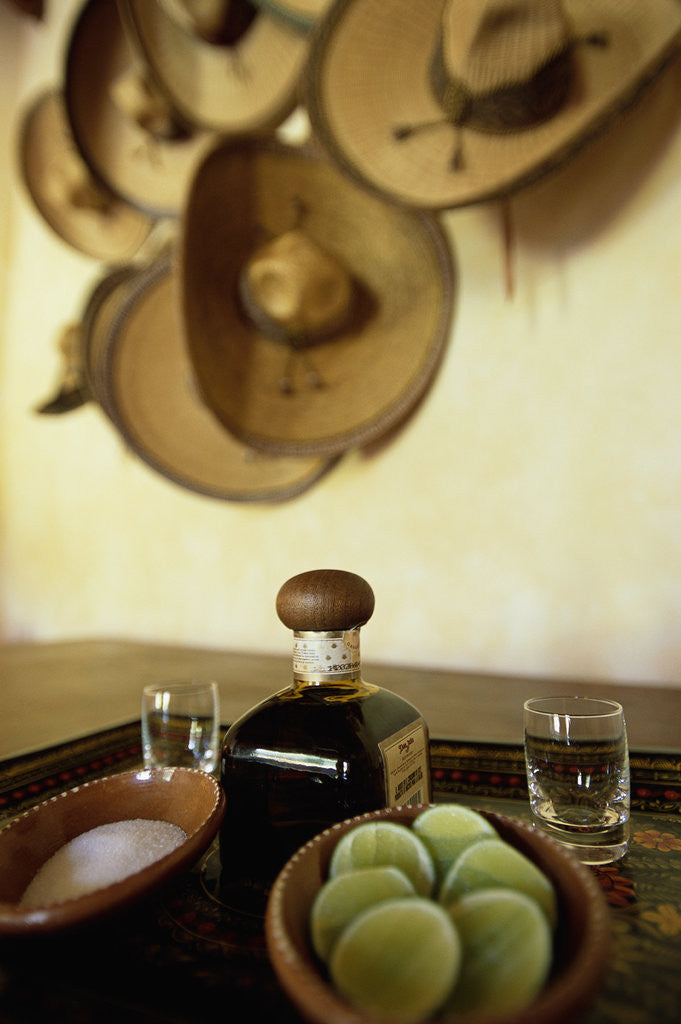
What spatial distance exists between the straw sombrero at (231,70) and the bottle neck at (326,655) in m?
1.29

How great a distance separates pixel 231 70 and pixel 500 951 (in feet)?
5.49

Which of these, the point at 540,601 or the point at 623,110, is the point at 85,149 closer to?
the point at 623,110

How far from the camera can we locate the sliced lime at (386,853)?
0.34 metres

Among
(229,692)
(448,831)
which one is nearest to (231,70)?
(229,692)

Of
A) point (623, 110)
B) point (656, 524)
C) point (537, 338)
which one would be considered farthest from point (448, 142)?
point (656, 524)

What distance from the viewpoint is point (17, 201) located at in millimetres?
2529

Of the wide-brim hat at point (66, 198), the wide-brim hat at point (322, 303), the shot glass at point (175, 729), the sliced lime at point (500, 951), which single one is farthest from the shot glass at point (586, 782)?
the wide-brim hat at point (66, 198)

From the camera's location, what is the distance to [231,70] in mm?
1392

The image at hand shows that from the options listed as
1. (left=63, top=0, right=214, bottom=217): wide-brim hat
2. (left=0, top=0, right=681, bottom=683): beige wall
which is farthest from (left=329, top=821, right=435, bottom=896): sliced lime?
(left=63, top=0, right=214, bottom=217): wide-brim hat

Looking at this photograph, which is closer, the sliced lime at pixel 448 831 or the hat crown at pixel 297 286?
the sliced lime at pixel 448 831

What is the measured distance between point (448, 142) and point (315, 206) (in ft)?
1.16

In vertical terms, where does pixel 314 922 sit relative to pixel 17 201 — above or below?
below

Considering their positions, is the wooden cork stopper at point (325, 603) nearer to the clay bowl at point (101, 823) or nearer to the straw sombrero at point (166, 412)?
the clay bowl at point (101, 823)

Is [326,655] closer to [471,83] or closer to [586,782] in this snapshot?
[586,782]
